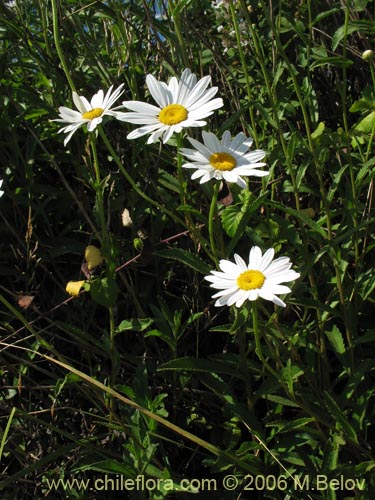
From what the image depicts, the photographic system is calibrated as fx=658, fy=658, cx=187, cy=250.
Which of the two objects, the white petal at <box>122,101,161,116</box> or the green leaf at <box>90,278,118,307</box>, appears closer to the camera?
the white petal at <box>122,101,161,116</box>

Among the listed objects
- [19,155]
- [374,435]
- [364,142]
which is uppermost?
[19,155]

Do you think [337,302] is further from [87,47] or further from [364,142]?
[87,47]

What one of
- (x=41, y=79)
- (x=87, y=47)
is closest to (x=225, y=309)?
(x=87, y=47)

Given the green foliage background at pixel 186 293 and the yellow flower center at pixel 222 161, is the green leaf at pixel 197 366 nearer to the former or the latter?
the green foliage background at pixel 186 293

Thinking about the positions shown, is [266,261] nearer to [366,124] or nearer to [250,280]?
[250,280]

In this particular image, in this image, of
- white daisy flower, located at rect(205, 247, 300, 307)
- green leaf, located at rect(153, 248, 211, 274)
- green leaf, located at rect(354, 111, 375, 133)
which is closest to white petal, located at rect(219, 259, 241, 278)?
white daisy flower, located at rect(205, 247, 300, 307)

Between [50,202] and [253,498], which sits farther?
[50,202]

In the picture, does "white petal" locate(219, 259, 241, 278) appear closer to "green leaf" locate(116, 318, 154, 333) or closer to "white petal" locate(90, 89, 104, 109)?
"green leaf" locate(116, 318, 154, 333)
